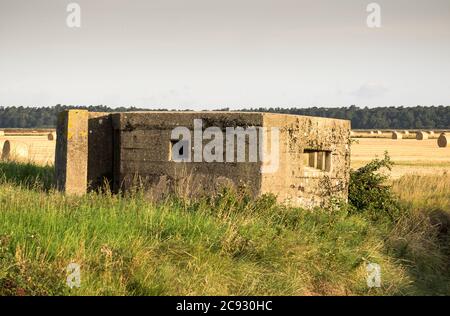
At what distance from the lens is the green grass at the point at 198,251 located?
18.0ft

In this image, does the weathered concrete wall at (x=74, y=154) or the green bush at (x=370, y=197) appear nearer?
the weathered concrete wall at (x=74, y=154)

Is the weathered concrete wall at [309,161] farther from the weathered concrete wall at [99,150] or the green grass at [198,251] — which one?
the weathered concrete wall at [99,150]

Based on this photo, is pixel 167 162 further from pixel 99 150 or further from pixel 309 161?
pixel 309 161

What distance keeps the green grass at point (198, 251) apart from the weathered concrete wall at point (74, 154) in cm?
88

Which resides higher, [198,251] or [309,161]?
[309,161]

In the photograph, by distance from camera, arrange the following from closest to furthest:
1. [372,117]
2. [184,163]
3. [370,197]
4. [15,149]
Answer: [184,163] < [370,197] < [15,149] < [372,117]

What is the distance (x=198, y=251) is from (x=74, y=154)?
4.17 metres

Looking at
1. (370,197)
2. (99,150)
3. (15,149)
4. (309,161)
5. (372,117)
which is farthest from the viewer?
(372,117)

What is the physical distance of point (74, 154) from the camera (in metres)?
9.72

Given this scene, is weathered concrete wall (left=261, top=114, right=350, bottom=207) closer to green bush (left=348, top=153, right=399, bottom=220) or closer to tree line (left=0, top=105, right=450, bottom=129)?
green bush (left=348, top=153, right=399, bottom=220)

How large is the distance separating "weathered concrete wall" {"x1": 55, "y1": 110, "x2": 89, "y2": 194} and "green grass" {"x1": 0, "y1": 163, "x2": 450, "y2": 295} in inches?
34.7

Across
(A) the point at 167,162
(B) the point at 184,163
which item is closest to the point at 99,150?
(A) the point at 167,162

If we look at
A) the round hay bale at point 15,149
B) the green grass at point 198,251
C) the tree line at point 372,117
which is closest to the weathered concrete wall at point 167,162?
the green grass at point 198,251

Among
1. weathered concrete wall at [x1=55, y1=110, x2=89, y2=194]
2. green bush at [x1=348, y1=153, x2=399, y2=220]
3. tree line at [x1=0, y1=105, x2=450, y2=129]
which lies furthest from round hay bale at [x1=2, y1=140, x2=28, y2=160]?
tree line at [x1=0, y1=105, x2=450, y2=129]
